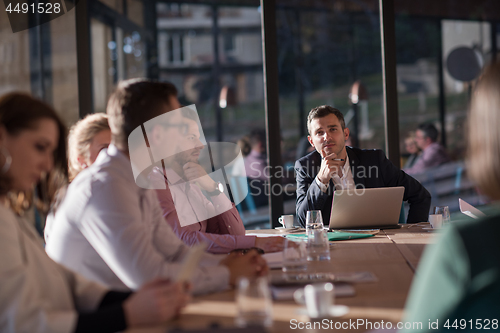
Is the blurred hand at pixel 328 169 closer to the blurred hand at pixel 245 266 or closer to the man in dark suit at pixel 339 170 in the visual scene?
the man in dark suit at pixel 339 170

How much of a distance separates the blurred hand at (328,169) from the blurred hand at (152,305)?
1936mm

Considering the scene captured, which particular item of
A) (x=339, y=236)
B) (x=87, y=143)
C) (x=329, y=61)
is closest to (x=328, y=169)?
(x=339, y=236)

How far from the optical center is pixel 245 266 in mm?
1539

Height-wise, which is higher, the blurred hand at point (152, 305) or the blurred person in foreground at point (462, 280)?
the blurred person in foreground at point (462, 280)

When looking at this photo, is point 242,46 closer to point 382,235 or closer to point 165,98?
point 382,235

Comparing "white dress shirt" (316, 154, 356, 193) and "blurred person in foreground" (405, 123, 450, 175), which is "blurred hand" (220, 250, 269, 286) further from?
"blurred person in foreground" (405, 123, 450, 175)

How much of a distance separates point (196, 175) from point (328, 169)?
921 millimetres

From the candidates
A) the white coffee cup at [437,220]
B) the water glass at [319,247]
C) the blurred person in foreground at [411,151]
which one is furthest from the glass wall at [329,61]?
the water glass at [319,247]

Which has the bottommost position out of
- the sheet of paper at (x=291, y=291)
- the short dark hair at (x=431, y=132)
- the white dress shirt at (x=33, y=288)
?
the sheet of paper at (x=291, y=291)

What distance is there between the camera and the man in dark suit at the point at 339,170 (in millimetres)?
3045

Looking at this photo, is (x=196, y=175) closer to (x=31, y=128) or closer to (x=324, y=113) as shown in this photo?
(x=324, y=113)

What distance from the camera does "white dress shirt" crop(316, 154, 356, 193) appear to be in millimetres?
3000

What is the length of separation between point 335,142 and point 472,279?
241 centimetres

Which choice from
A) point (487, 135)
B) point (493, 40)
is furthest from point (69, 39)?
point (493, 40)
